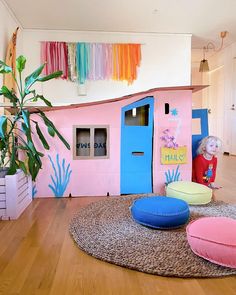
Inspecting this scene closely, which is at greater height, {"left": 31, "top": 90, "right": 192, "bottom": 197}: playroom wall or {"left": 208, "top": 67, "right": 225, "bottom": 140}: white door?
{"left": 208, "top": 67, "right": 225, "bottom": 140}: white door

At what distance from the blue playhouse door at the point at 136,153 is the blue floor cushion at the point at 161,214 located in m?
0.89

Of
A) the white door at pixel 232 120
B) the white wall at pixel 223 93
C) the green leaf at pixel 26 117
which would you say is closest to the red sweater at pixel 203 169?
the green leaf at pixel 26 117

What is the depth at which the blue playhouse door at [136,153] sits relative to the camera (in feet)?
9.35

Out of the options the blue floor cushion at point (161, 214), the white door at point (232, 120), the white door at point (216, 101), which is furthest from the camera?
the white door at point (216, 101)

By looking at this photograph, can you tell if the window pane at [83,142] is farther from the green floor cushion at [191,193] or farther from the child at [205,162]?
the child at [205,162]

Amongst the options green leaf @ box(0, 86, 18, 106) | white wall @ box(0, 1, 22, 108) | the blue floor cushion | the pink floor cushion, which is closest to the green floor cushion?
the blue floor cushion

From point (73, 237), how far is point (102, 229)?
20 cm

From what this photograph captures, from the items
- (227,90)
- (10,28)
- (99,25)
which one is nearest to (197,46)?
(227,90)

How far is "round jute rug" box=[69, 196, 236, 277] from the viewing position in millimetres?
1376

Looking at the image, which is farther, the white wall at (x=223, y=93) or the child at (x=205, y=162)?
the white wall at (x=223, y=93)

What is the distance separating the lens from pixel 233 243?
52.3 inches

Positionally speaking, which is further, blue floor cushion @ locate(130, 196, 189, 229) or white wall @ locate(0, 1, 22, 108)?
white wall @ locate(0, 1, 22, 108)

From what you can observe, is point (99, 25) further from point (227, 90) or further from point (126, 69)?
point (227, 90)

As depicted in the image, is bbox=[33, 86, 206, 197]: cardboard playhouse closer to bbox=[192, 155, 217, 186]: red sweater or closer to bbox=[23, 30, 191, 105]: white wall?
bbox=[192, 155, 217, 186]: red sweater
